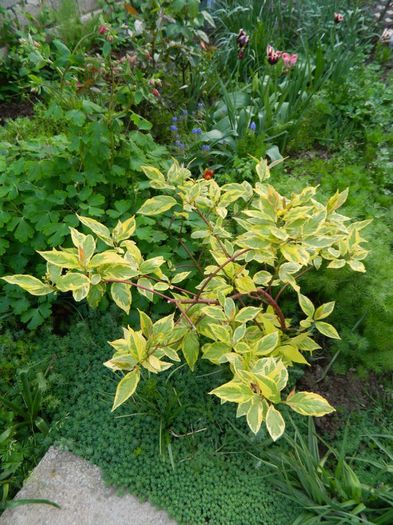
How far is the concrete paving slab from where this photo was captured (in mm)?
1580

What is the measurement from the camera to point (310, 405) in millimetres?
1280

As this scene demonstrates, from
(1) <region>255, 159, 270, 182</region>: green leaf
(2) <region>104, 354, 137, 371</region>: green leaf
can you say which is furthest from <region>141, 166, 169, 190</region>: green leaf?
(2) <region>104, 354, 137, 371</region>: green leaf

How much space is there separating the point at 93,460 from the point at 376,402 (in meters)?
1.25

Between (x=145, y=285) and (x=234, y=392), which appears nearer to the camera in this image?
(x=234, y=392)

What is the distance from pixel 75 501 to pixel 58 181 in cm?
136

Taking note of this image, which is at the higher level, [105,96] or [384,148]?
[105,96]

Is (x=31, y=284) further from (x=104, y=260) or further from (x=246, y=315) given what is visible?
(x=246, y=315)

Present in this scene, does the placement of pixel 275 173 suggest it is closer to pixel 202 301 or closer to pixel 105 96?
pixel 105 96

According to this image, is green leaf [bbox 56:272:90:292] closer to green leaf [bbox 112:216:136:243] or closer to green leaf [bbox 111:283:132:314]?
green leaf [bbox 111:283:132:314]

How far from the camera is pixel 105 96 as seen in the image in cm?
209

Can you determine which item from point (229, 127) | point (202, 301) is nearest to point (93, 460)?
point (202, 301)

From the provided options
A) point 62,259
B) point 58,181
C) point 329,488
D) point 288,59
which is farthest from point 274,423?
point 288,59

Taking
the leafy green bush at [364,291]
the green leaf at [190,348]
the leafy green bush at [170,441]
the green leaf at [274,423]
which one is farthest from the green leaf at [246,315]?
the leafy green bush at [364,291]

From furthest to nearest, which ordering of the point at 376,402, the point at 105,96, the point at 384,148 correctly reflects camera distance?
the point at 384,148 < the point at 105,96 < the point at 376,402
